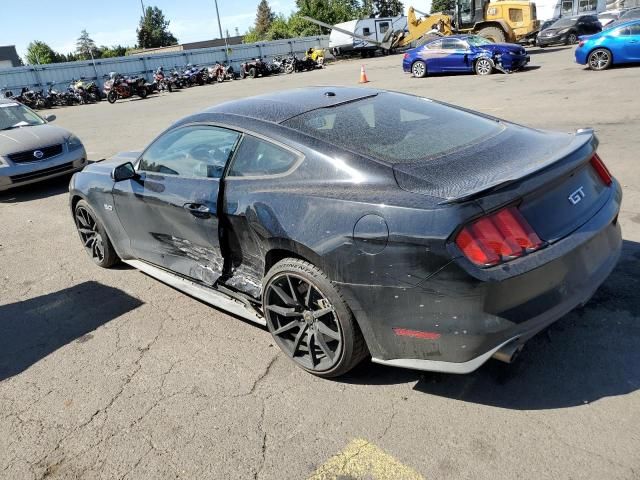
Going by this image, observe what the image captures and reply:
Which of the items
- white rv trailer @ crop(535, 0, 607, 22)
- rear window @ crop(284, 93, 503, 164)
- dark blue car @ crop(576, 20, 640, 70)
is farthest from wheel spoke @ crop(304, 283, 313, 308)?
white rv trailer @ crop(535, 0, 607, 22)

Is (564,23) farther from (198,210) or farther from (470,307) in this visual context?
(470,307)

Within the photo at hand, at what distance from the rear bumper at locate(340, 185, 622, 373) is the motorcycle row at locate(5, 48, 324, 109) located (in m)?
27.8

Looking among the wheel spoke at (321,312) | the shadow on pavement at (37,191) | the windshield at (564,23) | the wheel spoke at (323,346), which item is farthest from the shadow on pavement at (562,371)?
the windshield at (564,23)

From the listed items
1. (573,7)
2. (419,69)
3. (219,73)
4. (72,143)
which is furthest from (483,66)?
(573,7)

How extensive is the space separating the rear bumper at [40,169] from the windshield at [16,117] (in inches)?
54.1

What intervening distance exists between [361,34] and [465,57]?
2326 cm

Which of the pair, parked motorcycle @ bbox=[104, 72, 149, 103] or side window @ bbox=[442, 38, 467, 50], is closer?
side window @ bbox=[442, 38, 467, 50]

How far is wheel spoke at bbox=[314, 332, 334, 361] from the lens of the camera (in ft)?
9.60

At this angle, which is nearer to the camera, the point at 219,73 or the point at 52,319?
the point at 52,319

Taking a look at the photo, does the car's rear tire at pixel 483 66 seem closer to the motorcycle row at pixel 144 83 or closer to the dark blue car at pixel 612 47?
the dark blue car at pixel 612 47

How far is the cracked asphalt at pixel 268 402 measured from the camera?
7.90 ft

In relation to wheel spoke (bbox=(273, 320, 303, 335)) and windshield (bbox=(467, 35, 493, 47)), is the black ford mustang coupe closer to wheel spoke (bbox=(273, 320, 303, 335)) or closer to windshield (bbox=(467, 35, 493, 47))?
wheel spoke (bbox=(273, 320, 303, 335))

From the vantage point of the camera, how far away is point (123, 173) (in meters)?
4.00

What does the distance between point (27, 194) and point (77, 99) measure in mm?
23302
